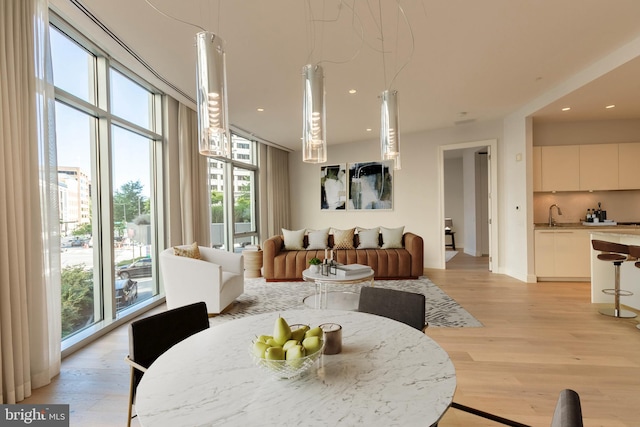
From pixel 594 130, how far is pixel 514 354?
4.70m

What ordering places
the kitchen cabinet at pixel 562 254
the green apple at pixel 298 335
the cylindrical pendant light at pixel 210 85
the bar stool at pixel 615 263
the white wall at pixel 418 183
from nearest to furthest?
the green apple at pixel 298 335, the cylindrical pendant light at pixel 210 85, the bar stool at pixel 615 263, the kitchen cabinet at pixel 562 254, the white wall at pixel 418 183

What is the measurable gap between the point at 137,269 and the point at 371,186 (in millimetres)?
5014

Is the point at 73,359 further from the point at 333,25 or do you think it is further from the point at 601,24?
the point at 601,24

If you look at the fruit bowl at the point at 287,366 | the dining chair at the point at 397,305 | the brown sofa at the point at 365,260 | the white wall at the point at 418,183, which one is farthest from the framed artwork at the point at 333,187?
the fruit bowl at the point at 287,366

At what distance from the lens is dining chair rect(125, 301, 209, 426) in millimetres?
1326

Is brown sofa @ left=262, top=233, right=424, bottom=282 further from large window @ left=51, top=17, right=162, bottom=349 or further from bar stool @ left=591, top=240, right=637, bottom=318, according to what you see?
bar stool @ left=591, top=240, right=637, bottom=318

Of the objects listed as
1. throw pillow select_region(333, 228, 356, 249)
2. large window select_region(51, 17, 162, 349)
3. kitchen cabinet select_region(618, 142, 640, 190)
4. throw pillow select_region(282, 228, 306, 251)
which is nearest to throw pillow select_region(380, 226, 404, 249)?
throw pillow select_region(333, 228, 356, 249)

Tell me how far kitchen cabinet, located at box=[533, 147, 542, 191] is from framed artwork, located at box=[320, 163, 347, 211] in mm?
3803

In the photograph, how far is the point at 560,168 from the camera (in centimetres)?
512

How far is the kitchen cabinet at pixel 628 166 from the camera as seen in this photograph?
4.93 m

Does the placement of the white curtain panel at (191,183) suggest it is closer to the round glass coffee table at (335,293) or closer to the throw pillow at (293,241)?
the throw pillow at (293,241)

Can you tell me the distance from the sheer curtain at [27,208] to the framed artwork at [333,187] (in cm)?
578

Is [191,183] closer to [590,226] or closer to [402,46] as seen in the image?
[402,46]

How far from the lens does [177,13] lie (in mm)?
2461
